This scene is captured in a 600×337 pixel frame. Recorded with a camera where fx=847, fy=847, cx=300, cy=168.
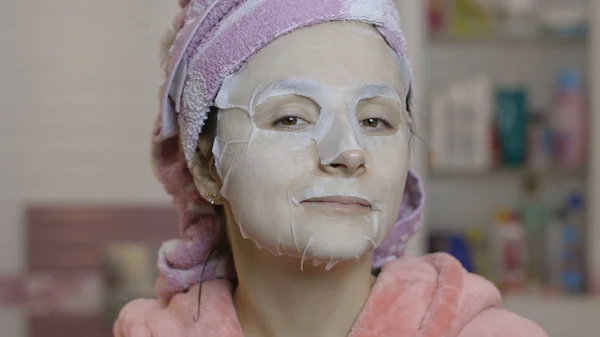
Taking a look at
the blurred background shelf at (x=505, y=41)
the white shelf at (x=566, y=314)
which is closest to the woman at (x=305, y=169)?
the white shelf at (x=566, y=314)

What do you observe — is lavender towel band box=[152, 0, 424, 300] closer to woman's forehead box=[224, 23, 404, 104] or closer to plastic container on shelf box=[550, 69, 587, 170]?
woman's forehead box=[224, 23, 404, 104]

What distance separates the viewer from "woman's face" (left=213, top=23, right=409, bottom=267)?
0.89 meters

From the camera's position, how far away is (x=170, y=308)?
3.57 ft

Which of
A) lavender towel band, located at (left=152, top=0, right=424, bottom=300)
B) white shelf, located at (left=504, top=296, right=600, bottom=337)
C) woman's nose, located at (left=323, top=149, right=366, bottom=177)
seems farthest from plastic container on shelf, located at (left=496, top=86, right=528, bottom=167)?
woman's nose, located at (left=323, top=149, right=366, bottom=177)

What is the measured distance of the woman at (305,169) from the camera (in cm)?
89

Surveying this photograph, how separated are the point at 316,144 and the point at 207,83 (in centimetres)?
16

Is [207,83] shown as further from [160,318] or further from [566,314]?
[566,314]

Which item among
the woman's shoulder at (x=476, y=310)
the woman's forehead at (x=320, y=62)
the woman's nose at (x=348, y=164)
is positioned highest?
the woman's forehead at (x=320, y=62)

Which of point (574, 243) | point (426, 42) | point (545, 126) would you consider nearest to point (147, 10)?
point (426, 42)

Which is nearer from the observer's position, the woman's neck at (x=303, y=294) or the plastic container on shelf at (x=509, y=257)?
the woman's neck at (x=303, y=294)

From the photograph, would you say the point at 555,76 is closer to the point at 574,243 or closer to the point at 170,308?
the point at 574,243

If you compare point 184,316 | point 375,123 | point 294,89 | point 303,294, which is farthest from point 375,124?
point 184,316

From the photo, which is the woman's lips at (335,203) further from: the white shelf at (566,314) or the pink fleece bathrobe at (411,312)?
the white shelf at (566,314)

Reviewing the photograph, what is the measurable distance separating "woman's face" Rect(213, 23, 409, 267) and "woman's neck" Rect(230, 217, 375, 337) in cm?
8
